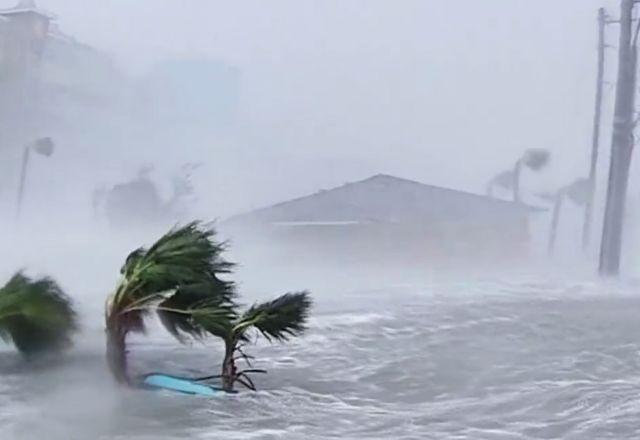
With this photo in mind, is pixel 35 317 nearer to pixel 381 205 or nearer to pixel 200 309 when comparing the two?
pixel 200 309

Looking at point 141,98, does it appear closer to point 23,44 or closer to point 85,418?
point 23,44

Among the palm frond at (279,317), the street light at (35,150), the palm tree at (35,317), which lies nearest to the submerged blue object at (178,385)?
the palm frond at (279,317)

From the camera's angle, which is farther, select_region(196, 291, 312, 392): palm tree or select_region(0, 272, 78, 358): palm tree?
select_region(0, 272, 78, 358): palm tree

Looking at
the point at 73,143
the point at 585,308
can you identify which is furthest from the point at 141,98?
the point at 585,308

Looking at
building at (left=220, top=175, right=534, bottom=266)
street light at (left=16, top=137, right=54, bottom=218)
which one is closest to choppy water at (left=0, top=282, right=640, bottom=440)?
building at (left=220, top=175, right=534, bottom=266)

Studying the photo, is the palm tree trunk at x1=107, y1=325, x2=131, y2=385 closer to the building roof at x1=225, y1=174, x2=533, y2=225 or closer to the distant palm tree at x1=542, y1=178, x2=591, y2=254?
the building roof at x1=225, y1=174, x2=533, y2=225

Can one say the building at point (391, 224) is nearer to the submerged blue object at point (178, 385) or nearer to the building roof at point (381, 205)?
the building roof at point (381, 205)
